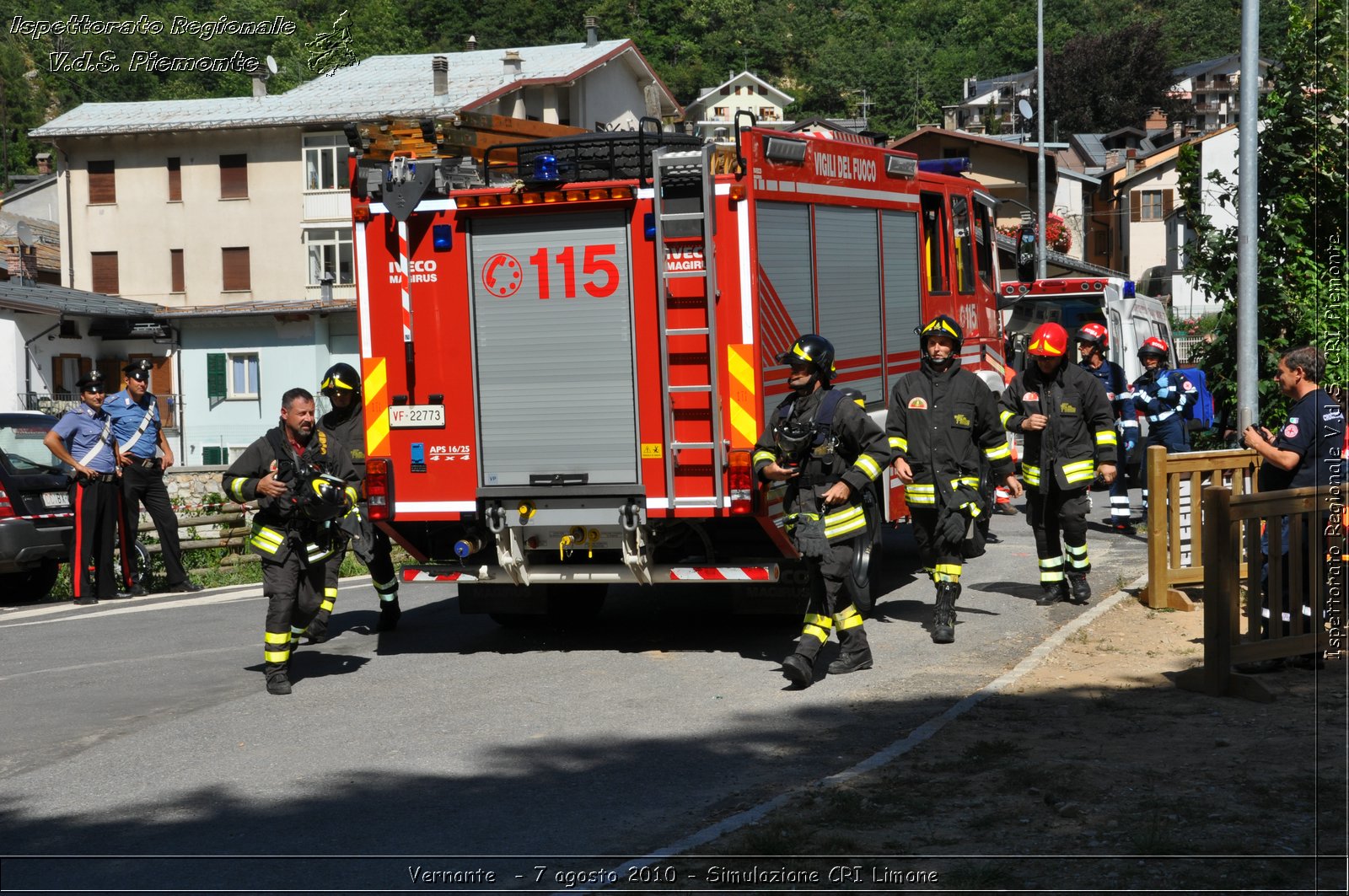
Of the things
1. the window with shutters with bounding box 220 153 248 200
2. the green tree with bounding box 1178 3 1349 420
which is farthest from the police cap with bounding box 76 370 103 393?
the window with shutters with bounding box 220 153 248 200

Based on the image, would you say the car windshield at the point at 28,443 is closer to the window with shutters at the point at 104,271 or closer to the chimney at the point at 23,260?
the window with shutters at the point at 104,271

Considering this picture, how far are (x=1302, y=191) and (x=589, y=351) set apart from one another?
8.40m

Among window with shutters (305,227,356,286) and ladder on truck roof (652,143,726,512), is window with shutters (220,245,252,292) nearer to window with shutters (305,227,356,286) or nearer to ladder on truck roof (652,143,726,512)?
window with shutters (305,227,356,286)

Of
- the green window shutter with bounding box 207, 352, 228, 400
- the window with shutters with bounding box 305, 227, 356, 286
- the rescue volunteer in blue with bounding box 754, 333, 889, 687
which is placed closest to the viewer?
the rescue volunteer in blue with bounding box 754, 333, 889, 687

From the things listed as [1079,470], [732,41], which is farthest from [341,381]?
[732,41]

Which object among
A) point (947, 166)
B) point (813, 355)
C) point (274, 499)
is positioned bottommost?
point (274, 499)

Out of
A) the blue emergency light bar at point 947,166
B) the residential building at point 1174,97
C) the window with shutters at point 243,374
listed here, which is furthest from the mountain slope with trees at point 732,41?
the blue emergency light bar at point 947,166

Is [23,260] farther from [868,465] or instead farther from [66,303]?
[868,465]

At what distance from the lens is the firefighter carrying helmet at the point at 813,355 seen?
8.49 meters

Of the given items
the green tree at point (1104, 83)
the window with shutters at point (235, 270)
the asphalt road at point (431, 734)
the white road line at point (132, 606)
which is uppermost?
the green tree at point (1104, 83)

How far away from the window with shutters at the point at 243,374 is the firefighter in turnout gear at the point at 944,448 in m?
40.9

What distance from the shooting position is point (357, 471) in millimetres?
10188

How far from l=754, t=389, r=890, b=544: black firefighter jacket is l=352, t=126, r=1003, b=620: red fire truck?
1.07 feet

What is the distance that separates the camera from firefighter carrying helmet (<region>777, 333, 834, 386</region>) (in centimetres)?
849
